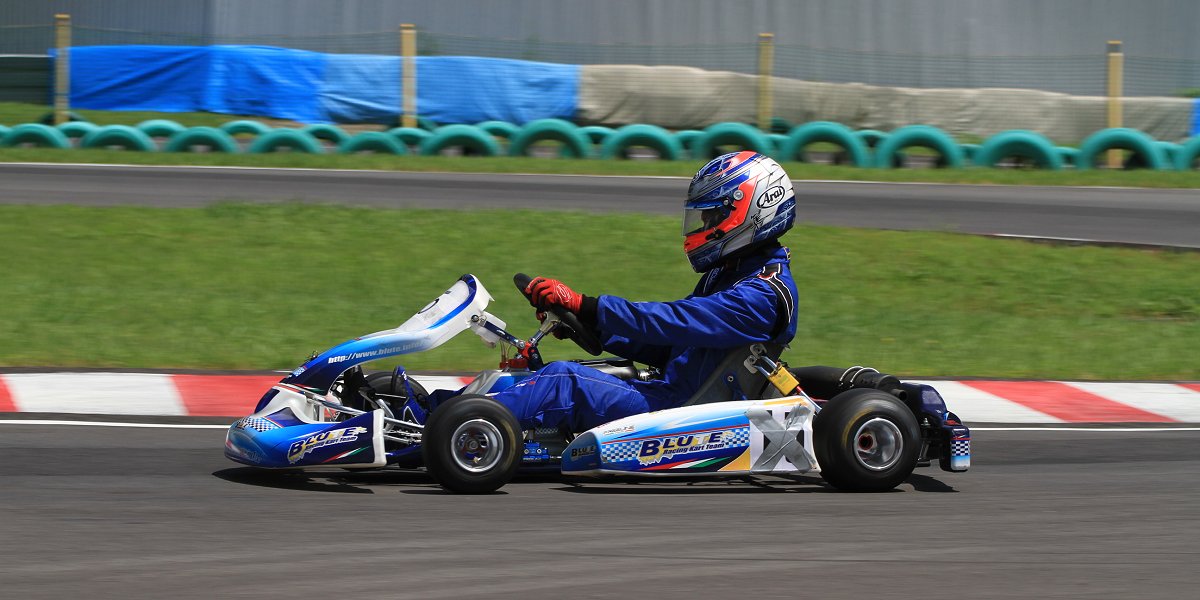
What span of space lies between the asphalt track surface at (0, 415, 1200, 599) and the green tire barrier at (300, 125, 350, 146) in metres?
12.9

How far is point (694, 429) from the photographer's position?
4859 mm

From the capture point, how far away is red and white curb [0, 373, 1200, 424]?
6340 millimetres

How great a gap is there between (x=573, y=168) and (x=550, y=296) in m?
11.7

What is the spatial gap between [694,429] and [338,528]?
127cm

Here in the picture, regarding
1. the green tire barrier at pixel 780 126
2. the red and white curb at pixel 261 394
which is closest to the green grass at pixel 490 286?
the red and white curb at pixel 261 394

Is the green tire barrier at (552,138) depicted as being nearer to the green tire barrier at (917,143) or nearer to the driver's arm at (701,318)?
the green tire barrier at (917,143)

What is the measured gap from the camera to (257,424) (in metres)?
4.83

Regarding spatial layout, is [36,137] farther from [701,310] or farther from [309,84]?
[701,310]

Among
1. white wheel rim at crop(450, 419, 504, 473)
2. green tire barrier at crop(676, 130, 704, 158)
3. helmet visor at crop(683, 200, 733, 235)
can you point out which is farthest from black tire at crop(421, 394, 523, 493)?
green tire barrier at crop(676, 130, 704, 158)

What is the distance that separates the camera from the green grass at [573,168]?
52.4 feet

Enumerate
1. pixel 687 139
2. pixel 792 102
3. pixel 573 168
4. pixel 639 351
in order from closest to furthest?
1. pixel 639 351
2. pixel 573 168
3. pixel 687 139
4. pixel 792 102

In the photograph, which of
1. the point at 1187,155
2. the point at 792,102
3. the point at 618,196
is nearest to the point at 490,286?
the point at 618,196

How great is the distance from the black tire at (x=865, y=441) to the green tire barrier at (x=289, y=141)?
13128mm

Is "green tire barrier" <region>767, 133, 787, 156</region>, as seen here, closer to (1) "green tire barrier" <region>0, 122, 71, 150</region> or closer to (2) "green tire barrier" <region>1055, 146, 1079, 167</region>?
(2) "green tire barrier" <region>1055, 146, 1079, 167</region>
